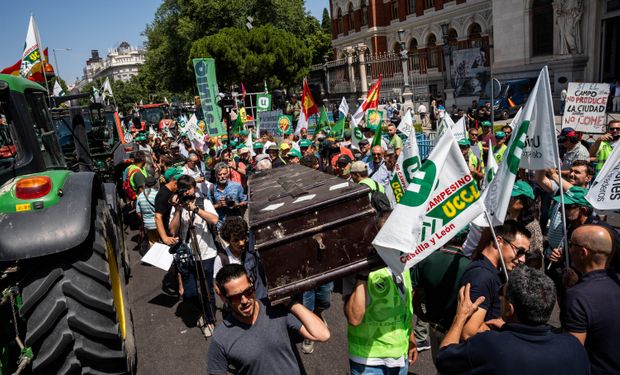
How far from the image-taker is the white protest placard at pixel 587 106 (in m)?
8.01

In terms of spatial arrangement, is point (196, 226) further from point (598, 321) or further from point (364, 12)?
point (364, 12)

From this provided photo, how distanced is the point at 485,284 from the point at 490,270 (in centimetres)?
15

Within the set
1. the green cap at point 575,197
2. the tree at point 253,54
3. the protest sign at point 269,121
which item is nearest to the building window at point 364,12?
the tree at point 253,54

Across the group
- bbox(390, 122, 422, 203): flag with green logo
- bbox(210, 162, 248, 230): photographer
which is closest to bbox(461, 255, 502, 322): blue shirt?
bbox(390, 122, 422, 203): flag with green logo

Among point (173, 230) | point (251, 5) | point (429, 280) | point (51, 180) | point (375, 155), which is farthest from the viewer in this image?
point (251, 5)

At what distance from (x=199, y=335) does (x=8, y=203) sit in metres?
2.60

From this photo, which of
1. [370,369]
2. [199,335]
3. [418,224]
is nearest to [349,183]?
[418,224]

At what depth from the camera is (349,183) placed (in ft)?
9.08

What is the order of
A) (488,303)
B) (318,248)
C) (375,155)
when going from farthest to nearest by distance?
(375,155) < (488,303) < (318,248)

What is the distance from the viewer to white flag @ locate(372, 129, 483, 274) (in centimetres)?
254

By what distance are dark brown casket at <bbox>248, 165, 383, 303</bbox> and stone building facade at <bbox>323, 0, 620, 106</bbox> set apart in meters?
21.7

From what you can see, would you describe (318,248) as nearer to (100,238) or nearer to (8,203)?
(100,238)

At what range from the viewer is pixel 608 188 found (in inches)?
146

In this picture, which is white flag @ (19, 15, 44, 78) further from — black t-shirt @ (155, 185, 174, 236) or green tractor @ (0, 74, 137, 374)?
green tractor @ (0, 74, 137, 374)
